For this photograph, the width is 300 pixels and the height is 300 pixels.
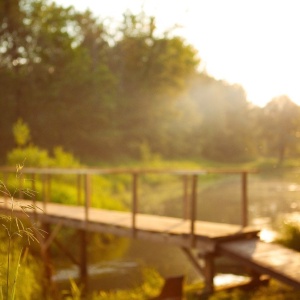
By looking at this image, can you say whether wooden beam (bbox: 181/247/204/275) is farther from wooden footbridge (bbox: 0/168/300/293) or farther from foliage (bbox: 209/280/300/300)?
foliage (bbox: 209/280/300/300)

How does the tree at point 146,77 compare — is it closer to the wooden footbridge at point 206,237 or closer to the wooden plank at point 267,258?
the wooden footbridge at point 206,237

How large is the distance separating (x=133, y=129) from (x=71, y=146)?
5.61 m

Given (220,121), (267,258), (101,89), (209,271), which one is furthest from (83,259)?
(220,121)

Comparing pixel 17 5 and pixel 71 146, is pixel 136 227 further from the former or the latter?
pixel 71 146

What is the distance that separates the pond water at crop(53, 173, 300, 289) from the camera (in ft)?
30.1

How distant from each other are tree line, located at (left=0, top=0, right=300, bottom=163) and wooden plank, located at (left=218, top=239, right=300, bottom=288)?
17251 millimetres

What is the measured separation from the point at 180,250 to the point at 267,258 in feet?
17.5

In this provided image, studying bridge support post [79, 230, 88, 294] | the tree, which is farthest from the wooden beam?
the tree

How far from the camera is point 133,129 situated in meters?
37.4

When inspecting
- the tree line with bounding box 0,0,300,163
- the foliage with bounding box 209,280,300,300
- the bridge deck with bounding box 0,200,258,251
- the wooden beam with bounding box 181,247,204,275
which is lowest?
the foliage with bounding box 209,280,300,300

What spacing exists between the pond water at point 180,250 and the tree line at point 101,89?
4672mm

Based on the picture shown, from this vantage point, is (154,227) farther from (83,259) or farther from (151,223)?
(83,259)

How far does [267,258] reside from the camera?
19.7 feet

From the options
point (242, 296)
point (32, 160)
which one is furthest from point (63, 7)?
point (242, 296)
